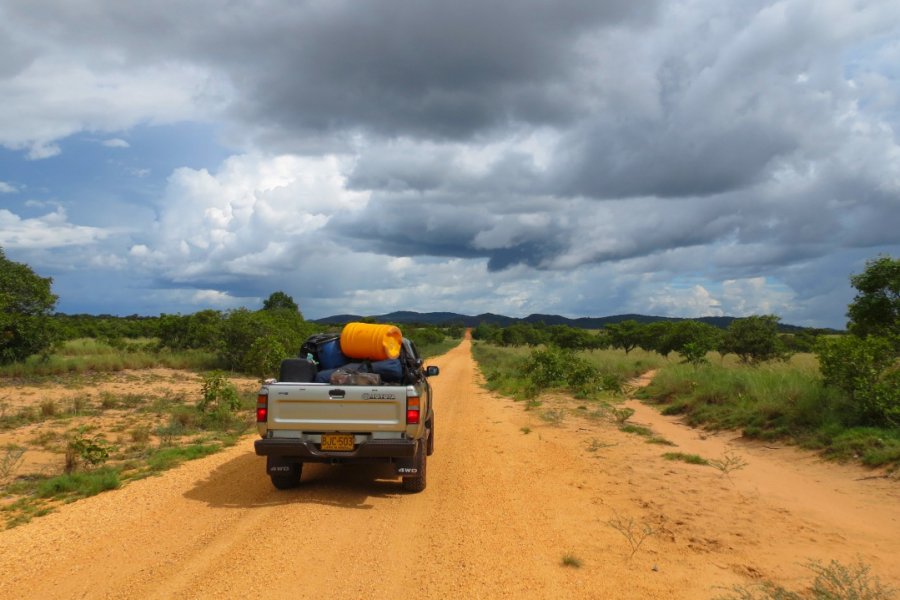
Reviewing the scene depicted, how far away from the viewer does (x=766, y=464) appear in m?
9.92

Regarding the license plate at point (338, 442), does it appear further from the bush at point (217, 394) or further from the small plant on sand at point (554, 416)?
the bush at point (217, 394)

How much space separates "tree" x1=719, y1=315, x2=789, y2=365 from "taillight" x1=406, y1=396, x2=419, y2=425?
25.5 meters

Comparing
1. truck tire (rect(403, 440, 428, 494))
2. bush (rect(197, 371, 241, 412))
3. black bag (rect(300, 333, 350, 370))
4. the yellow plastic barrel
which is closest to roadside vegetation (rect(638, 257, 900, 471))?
truck tire (rect(403, 440, 428, 494))

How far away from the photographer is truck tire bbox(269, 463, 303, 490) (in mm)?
7562

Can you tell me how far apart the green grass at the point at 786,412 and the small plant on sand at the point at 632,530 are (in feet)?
14.9

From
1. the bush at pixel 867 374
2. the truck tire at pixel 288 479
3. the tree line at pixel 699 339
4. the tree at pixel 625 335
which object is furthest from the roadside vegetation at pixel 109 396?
the tree at pixel 625 335

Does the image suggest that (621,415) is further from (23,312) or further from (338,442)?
(23,312)

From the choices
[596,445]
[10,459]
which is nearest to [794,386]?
[596,445]

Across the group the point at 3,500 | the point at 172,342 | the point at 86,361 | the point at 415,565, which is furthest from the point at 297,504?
the point at 172,342

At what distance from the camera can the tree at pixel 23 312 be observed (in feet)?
68.1

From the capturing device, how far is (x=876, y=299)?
16297mm

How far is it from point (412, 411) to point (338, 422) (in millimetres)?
879

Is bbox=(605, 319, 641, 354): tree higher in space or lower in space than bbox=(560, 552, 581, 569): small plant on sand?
higher

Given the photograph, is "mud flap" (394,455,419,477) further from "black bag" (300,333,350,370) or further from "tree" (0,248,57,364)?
"tree" (0,248,57,364)
